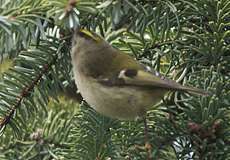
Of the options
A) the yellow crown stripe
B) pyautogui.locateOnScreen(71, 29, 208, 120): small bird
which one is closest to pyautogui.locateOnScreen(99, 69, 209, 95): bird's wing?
pyautogui.locateOnScreen(71, 29, 208, 120): small bird

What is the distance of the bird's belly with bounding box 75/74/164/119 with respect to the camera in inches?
54.4

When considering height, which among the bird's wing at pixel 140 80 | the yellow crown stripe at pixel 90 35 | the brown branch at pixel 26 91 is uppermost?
the yellow crown stripe at pixel 90 35

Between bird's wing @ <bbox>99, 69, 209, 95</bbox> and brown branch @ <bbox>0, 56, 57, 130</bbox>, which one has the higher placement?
bird's wing @ <bbox>99, 69, 209, 95</bbox>

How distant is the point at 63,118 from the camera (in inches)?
68.9

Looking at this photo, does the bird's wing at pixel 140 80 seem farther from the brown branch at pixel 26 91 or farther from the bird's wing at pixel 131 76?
the brown branch at pixel 26 91

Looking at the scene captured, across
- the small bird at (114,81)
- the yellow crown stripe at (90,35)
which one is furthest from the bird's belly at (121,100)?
the yellow crown stripe at (90,35)

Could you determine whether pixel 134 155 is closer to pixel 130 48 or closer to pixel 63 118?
pixel 130 48

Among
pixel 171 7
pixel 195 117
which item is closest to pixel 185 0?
pixel 171 7

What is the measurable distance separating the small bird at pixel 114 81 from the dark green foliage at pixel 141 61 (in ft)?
0.13

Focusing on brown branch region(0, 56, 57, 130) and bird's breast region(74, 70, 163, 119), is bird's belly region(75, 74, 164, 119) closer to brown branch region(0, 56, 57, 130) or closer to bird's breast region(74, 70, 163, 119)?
bird's breast region(74, 70, 163, 119)

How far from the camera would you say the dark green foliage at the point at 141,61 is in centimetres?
128

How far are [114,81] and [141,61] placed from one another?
122mm

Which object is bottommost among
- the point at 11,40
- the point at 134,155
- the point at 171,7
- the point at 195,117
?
the point at 134,155

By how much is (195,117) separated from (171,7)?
0.88ft
